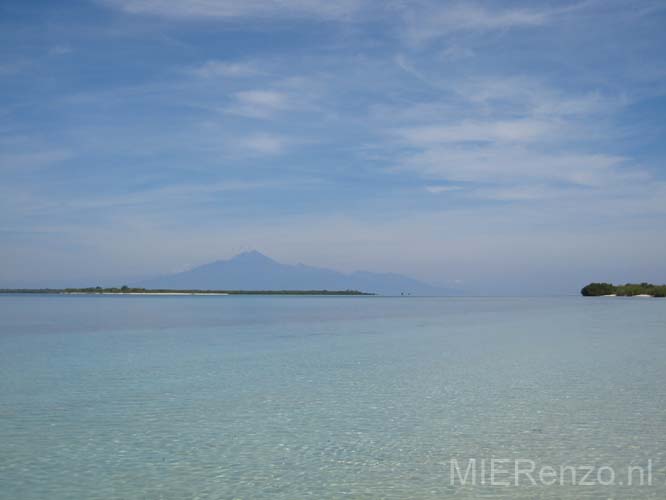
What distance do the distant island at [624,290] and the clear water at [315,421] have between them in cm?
13952

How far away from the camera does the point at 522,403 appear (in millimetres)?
14680

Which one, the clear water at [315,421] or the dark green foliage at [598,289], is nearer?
the clear water at [315,421]

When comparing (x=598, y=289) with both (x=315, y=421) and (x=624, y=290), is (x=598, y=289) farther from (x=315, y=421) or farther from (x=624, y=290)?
(x=315, y=421)

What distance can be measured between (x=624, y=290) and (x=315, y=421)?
562ft

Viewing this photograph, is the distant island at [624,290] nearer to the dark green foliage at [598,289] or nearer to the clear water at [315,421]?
the dark green foliage at [598,289]

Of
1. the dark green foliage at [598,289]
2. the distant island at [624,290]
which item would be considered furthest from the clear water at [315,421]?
the dark green foliage at [598,289]

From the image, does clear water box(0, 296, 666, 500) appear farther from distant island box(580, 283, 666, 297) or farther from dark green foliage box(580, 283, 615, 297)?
dark green foliage box(580, 283, 615, 297)

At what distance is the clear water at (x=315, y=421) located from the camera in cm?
892

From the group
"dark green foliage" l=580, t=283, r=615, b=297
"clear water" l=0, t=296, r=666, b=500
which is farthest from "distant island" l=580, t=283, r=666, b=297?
"clear water" l=0, t=296, r=666, b=500

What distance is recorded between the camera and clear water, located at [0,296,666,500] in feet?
29.3

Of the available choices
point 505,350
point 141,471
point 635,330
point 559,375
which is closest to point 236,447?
point 141,471

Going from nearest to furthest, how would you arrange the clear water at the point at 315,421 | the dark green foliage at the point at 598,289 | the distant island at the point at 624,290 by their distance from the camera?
the clear water at the point at 315,421, the distant island at the point at 624,290, the dark green foliage at the point at 598,289

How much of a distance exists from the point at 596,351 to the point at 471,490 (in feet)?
64.4

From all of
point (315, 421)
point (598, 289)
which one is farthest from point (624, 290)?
point (315, 421)
